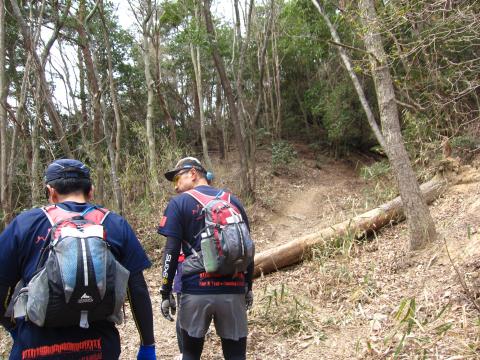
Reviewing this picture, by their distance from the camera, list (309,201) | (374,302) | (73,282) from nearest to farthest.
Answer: (73,282), (374,302), (309,201)

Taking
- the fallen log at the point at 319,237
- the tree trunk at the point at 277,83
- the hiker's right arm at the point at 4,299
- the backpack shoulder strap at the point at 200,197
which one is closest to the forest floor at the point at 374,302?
the fallen log at the point at 319,237

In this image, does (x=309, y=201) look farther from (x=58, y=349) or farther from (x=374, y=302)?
(x=58, y=349)

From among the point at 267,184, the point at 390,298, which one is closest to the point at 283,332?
the point at 390,298

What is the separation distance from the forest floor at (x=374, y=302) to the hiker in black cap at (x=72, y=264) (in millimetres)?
2587

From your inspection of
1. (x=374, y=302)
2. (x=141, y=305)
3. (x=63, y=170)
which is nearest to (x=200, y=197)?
(x=141, y=305)

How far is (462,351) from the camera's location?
347 centimetres

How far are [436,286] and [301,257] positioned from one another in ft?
9.08

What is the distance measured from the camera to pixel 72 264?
1.92 m

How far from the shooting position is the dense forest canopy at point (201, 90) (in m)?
8.59

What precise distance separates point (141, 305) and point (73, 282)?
557 mm

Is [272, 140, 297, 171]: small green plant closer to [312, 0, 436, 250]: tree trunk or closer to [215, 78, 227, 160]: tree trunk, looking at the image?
[215, 78, 227, 160]: tree trunk

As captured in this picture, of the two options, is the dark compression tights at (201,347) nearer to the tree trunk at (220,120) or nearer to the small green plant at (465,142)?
the small green plant at (465,142)

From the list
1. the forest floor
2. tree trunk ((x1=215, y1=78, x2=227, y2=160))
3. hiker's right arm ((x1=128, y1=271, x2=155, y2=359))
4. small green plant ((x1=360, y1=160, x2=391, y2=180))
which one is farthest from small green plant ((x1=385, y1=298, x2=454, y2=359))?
tree trunk ((x1=215, y1=78, x2=227, y2=160))

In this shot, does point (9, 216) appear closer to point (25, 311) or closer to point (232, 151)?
point (25, 311)
